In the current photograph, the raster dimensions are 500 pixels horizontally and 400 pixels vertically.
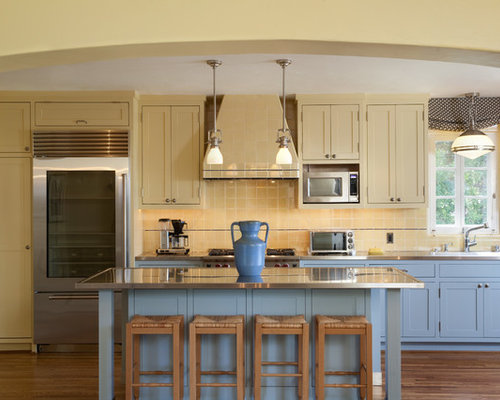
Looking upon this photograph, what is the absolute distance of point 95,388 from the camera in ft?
12.9

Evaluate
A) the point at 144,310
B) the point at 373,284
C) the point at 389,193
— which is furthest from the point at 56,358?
the point at 389,193

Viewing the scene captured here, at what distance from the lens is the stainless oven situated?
4.93 meters

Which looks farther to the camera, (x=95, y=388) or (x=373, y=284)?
(x=95, y=388)

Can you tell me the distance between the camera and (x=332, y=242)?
5.18 m

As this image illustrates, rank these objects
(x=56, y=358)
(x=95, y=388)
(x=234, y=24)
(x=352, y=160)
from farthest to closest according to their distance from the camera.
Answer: (x=352, y=160), (x=56, y=358), (x=95, y=388), (x=234, y=24)

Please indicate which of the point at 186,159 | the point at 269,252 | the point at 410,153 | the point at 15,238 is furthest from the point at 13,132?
the point at 410,153

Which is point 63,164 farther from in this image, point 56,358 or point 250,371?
point 250,371

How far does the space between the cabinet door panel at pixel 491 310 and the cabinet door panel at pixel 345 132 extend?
5.95 ft

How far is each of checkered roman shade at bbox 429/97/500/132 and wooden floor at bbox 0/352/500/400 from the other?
233cm

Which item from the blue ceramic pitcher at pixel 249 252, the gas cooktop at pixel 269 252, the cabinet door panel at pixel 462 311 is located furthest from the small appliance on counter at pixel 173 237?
the cabinet door panel at pixel 462 311

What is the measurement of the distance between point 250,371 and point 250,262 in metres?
0.75

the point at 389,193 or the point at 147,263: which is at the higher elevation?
the point at 389,193

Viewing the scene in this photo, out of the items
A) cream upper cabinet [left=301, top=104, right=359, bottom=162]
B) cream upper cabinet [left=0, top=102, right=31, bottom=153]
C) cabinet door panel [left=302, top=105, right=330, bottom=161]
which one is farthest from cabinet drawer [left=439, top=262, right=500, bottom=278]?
cream upper cabinet [left=0, top=102, right=31, bottom=153]

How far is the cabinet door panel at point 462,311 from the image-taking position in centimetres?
488
